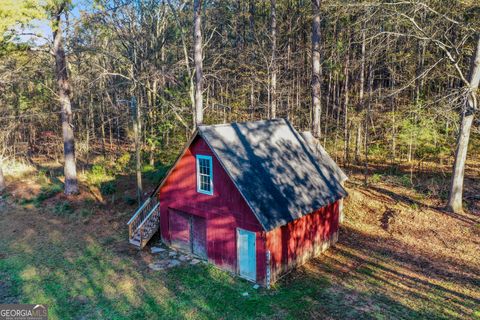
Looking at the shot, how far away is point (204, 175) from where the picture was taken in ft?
43.3

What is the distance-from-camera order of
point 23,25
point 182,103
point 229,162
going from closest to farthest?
point 229,162 → point 23,25 → point 182,103

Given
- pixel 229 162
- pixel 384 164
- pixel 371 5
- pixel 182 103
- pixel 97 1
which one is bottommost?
pixel 384 164

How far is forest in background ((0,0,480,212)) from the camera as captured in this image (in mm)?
17891

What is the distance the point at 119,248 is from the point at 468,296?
1341cm

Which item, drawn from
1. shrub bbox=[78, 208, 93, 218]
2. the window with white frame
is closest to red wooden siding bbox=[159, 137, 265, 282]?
the window with white frame

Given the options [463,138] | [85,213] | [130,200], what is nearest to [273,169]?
[130,200]

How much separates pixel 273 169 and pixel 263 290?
14.4 feet

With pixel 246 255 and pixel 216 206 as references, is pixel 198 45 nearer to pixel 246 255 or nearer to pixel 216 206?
pixel 216 206

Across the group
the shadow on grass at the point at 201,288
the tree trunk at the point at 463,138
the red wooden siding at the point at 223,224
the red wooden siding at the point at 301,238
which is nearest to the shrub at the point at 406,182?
the tree trunk at the point at 463,138

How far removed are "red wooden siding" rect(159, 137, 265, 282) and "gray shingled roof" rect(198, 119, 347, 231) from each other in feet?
1.56

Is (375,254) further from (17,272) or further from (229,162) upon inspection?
(17,272)

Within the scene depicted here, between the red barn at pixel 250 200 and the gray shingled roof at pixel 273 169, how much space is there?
0.04 m

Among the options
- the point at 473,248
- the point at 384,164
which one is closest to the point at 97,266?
the point at 473,248

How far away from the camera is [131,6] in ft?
70.6
